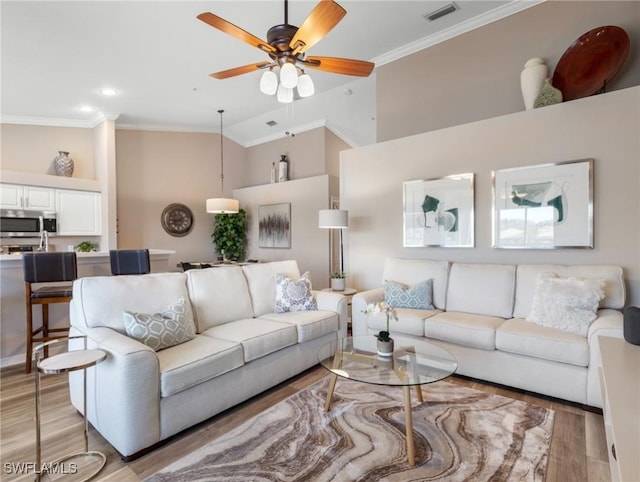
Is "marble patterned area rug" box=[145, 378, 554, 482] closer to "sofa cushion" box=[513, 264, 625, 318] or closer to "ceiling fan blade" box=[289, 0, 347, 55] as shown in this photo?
"sofa cushion" box=[513, 264, 625, 318]

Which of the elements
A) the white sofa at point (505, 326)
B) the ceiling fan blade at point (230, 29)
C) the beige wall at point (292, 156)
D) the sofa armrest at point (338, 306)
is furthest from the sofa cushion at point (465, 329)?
the beige wall at point (292, 156)

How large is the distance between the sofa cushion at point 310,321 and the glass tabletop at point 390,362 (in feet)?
1.44

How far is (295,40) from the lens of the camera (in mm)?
2252

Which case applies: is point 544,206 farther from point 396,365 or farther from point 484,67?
point 396,365

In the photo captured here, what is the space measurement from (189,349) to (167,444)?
0.57 m

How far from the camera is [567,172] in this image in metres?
3.08

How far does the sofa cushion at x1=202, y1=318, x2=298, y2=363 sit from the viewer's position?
2512 mm

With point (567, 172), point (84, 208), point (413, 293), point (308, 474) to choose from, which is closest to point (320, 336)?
point (413, 293)

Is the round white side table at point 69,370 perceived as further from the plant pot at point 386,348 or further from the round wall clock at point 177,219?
Result: the round wall clock at point 177,219

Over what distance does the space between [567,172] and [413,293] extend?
183 centimetres

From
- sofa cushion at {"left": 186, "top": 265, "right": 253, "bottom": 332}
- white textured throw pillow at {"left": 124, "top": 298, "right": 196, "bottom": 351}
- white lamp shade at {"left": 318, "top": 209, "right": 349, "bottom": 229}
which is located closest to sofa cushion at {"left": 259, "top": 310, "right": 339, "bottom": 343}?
sofa cushion at {"left": 186, "top": 265, "right": 253, "bottom": 332}

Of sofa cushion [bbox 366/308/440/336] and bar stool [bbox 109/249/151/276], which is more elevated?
bar stool [bbox 109/249/151/276]

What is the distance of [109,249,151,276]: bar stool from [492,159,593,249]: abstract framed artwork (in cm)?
395
